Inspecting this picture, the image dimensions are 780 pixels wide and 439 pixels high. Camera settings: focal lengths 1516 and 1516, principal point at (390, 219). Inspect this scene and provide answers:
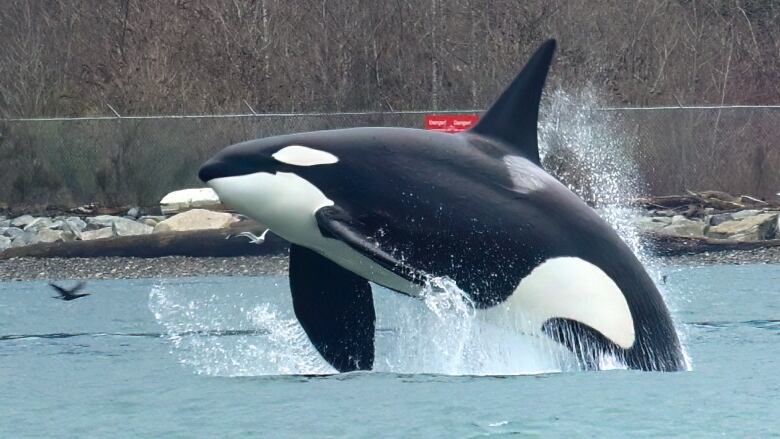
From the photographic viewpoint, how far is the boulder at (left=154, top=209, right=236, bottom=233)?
981 inches

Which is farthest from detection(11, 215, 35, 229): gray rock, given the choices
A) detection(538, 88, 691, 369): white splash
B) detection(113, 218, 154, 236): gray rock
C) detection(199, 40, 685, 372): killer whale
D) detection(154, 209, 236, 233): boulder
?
detection(199, 40, 685, 372): killer whale

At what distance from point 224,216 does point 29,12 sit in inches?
505

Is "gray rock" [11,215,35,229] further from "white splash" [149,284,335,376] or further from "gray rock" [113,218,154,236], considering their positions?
"white splash" [149,284,335,376]

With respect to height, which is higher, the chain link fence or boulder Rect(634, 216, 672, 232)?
the chain link fence

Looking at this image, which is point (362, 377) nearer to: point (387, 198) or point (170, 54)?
point (387, 198)

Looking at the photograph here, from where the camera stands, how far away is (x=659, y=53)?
34.3 meters

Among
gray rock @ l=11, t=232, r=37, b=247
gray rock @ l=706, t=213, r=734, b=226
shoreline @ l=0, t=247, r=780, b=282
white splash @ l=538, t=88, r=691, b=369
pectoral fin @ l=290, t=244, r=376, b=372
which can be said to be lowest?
gray rock @ l=11, t=232, r=37, b=247

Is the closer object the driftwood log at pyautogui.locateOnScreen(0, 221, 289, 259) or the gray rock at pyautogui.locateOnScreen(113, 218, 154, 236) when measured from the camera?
the driftwood log at pyautogui.locateOnScreen(0, 221, 289, 259)

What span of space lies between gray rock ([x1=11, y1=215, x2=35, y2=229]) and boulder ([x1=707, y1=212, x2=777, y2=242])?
39.4 feet

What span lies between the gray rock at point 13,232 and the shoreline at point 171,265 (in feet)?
7.78

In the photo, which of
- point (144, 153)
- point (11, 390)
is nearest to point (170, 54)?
point (144, 153)

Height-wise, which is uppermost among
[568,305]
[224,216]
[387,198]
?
[387,198]

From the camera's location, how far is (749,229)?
2462 centimetres

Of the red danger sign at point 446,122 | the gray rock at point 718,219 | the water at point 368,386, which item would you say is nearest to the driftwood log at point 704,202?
the gray rock at point 718,219
